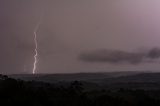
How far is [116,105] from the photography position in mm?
50156

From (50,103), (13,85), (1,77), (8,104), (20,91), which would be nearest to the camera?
(8,104)

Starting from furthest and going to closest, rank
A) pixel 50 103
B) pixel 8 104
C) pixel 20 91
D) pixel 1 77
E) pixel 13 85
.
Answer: pixel 1 77, pixel 13 85, pixel 20 91, pixel 50 103, pixel 8 104

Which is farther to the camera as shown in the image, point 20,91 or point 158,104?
point 158,104

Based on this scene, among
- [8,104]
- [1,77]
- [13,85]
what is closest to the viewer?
[8,104]

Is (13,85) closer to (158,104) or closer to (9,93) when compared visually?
(9,93)

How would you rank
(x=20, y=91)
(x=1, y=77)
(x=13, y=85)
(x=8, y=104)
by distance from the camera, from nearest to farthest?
(x=8, y=104) → (x=20, y=91) → (x=13, y=85) → (x=1, y=77)

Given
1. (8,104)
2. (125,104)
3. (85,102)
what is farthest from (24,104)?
(125,104)

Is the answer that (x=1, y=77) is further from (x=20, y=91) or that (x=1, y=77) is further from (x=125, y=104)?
(x=125, y=104)

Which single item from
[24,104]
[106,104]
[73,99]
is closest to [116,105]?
[106,104]

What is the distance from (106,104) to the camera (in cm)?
4988

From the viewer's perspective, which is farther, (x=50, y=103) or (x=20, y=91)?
(x=20, y=91)

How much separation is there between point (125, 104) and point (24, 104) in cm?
1437

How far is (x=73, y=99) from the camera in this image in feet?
169

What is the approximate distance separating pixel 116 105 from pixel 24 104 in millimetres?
12750
